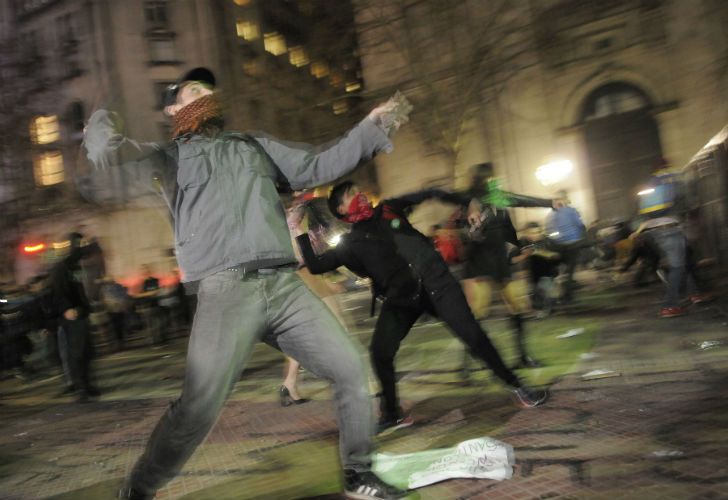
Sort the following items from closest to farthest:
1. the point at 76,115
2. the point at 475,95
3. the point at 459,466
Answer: the point at 459,466 < the point at 475,95 < the point at 76,115

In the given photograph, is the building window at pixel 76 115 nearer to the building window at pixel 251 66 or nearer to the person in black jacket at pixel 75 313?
the building window at pixel 251 66

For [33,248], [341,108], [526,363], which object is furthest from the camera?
[33,248]

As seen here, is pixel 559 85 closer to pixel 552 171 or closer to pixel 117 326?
pixel 552 171

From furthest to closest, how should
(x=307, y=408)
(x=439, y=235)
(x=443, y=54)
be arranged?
(x=443, y=54)
(x=439, y=235)
(x=307, y=408)

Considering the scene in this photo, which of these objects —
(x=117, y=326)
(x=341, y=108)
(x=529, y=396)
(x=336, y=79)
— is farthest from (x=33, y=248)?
(x=529, y=396)

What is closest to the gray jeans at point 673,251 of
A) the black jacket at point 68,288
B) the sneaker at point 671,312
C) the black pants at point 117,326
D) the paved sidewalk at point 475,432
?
the sneaker at point 671,312

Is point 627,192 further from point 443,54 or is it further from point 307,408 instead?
point 307,408

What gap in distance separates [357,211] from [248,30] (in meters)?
35.7

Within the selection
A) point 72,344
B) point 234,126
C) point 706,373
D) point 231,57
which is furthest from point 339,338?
point 231,57

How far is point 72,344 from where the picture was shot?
23.6 feet

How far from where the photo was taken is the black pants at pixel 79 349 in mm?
7145

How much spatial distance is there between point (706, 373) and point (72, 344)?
646 cm

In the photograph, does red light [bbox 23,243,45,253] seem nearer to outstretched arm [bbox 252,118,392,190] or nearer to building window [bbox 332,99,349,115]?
building window [bbox 332,99,349,115]

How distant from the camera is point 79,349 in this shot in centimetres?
719
